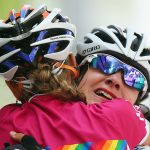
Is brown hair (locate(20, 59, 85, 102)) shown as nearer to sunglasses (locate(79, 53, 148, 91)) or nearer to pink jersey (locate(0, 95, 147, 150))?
pink jersey (locate(0, 95, 147, 150))

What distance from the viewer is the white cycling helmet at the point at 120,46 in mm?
1320

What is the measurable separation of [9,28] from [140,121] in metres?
0.47

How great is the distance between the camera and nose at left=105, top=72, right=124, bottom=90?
49.8 inches

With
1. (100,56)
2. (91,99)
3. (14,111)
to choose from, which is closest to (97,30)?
(100,56)

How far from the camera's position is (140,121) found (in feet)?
3.52

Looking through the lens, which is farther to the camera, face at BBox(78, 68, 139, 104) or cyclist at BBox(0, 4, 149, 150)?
face at BBox(78, 68, 139, 104)

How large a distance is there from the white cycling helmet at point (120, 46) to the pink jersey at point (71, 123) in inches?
12.8

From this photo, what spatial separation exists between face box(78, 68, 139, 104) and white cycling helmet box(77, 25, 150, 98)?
0.08m

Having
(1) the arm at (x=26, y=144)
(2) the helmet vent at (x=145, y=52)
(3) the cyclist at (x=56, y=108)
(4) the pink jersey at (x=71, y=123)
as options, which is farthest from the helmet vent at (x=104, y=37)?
(1) the arm at (x=26, y=144)

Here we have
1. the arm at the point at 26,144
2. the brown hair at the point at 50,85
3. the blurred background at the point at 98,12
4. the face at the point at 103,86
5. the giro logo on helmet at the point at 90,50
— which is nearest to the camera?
the arm at the point at 26,144

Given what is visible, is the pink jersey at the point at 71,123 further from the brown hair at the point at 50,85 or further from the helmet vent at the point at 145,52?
the helmet vent at the point at 145,52

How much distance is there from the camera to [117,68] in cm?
127

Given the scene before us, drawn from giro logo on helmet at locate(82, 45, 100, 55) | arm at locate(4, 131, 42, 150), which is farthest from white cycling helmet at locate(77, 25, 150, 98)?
arm at locate(4, 131, 42, 150)

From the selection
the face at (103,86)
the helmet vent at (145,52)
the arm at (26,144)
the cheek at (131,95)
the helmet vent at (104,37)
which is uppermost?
the helmet vent at (104,37)
